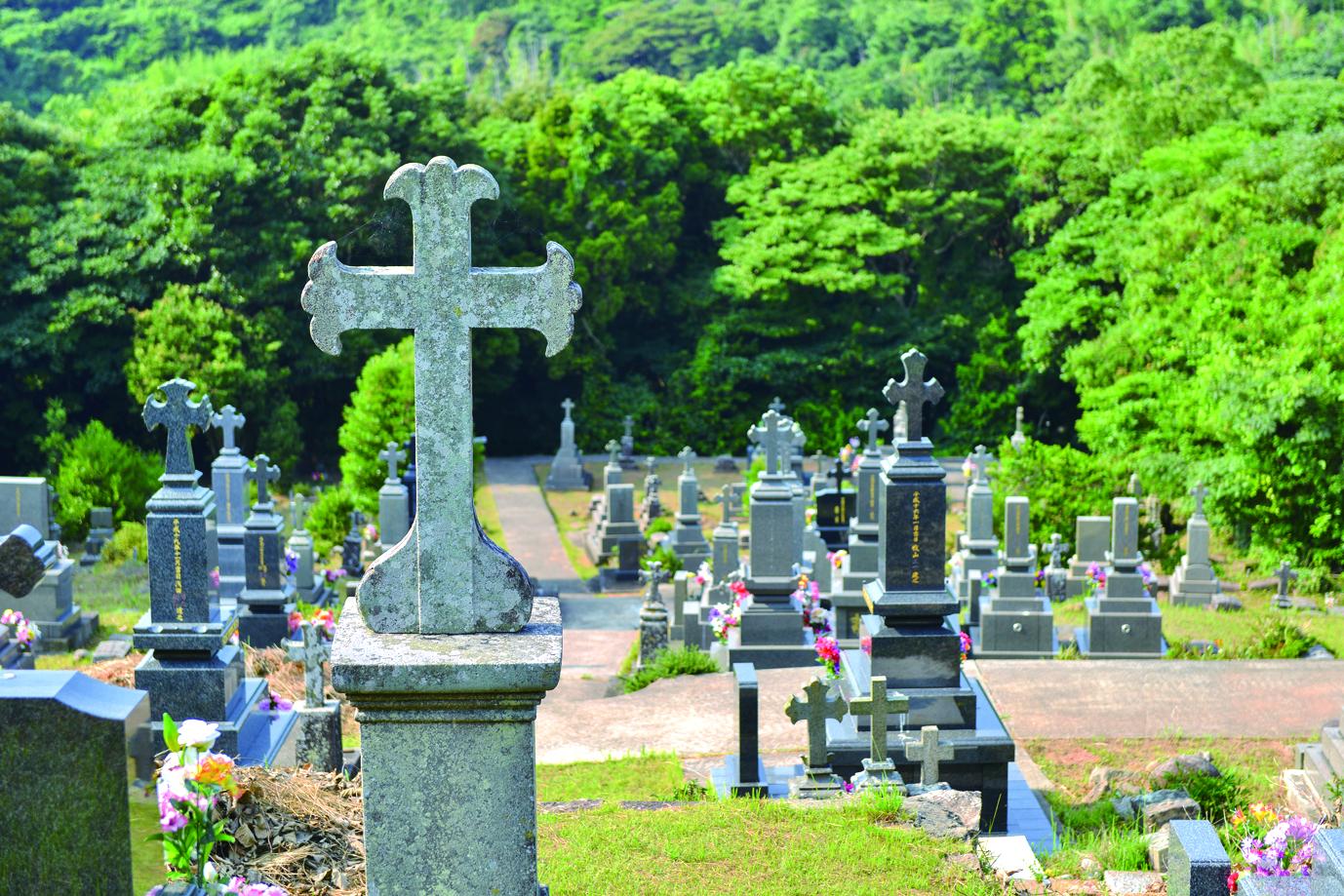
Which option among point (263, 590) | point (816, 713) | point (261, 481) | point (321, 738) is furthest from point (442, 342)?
point (261, 481)

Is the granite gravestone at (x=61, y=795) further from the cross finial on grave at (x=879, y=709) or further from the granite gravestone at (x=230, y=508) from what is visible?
the granite gravestone at (x=230, y=508)

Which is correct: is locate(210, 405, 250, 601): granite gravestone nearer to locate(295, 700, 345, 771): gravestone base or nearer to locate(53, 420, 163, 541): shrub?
locate(53, 420, 163, 541): shrub

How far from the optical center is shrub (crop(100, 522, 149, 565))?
70.3ft

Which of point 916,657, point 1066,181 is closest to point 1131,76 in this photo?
point 1066,181

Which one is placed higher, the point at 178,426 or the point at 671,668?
the point at 178,426

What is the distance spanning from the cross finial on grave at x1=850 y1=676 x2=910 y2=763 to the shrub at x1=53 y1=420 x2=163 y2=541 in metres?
16.1

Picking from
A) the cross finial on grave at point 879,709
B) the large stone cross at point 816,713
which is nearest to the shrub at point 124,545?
the large stone cross at point 816,713

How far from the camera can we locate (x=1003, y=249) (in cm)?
3456

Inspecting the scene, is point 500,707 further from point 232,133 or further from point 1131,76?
point 1131,76

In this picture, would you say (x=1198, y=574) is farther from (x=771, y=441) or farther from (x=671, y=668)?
(x=671, y=668)

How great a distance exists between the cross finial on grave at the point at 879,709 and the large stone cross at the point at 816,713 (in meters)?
0.12

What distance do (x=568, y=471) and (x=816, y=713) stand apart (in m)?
20.6

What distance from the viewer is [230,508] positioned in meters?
17.5

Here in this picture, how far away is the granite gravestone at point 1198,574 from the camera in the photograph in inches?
709
